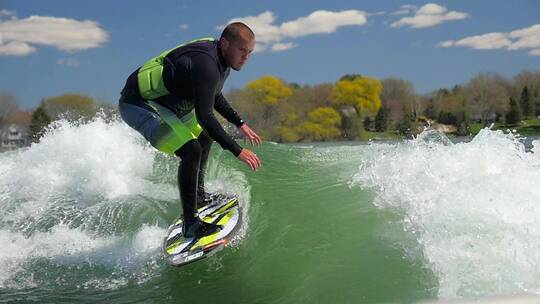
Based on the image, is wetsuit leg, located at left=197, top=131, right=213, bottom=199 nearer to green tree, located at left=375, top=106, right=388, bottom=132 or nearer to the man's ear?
the man's ear

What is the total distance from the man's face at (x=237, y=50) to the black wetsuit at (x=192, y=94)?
0.08 meters

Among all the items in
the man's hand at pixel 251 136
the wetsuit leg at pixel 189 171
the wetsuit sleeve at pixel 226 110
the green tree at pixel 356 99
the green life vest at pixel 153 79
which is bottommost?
the wetsuit leg at pixel 189 171

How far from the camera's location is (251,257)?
16.9ft

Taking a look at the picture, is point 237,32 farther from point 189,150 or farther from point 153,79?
point 189,150

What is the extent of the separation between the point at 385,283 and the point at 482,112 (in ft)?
139

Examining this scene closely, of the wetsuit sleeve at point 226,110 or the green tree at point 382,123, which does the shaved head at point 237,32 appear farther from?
the green tree at point 382,123

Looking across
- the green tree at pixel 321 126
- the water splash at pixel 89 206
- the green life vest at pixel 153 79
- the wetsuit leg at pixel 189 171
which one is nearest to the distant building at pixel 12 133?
the green tree at pixel 321 126

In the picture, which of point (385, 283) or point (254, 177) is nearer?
point (385, 283)

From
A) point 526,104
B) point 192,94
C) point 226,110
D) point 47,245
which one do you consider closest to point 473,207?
point 226,110

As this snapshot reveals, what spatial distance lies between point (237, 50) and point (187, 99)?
2.30ft

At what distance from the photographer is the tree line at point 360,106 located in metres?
41.4

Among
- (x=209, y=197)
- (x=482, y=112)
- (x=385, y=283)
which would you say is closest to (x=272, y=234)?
(x=209, y=197)

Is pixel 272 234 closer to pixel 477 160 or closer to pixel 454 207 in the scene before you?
pixel 454 207

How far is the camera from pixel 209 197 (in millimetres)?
5723
